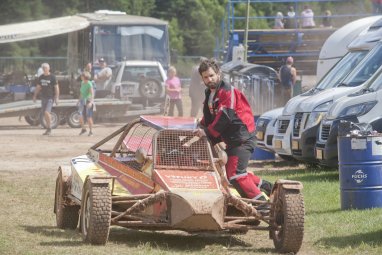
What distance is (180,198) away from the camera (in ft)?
30.7

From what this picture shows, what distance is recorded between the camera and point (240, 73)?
85.5 feet

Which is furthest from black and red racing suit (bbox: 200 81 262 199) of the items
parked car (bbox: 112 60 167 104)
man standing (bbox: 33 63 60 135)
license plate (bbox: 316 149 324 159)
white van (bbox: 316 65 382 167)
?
parked car (bbox: 112 60 167 104)

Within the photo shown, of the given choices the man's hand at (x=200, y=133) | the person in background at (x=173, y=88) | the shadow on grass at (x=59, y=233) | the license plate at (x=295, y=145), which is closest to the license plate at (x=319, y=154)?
the license plate at (x=295, y=145)

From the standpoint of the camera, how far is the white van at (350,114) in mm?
14889

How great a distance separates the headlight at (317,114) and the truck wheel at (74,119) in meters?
15.2

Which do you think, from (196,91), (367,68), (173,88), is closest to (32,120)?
(173,88)

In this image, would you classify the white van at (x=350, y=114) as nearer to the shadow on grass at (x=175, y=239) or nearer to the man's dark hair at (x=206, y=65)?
the shadow on grass at (x=175, y=239)

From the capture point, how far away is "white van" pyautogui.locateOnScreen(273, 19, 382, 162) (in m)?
16.7

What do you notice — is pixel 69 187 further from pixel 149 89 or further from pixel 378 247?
pixel 149 89

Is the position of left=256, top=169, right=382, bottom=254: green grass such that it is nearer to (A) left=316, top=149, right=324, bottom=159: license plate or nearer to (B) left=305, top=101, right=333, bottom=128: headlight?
(A) left=316, top=149, right=324, bottom=159: license plate

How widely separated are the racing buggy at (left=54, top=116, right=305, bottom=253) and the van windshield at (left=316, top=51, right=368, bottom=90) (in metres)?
7.57

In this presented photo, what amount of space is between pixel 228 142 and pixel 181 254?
1308 millimetres

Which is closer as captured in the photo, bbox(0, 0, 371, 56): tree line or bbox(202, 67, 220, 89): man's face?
bbox(202, 67, 220, 89): man's face

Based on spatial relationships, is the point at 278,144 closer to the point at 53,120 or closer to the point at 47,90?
the point at 47,90
